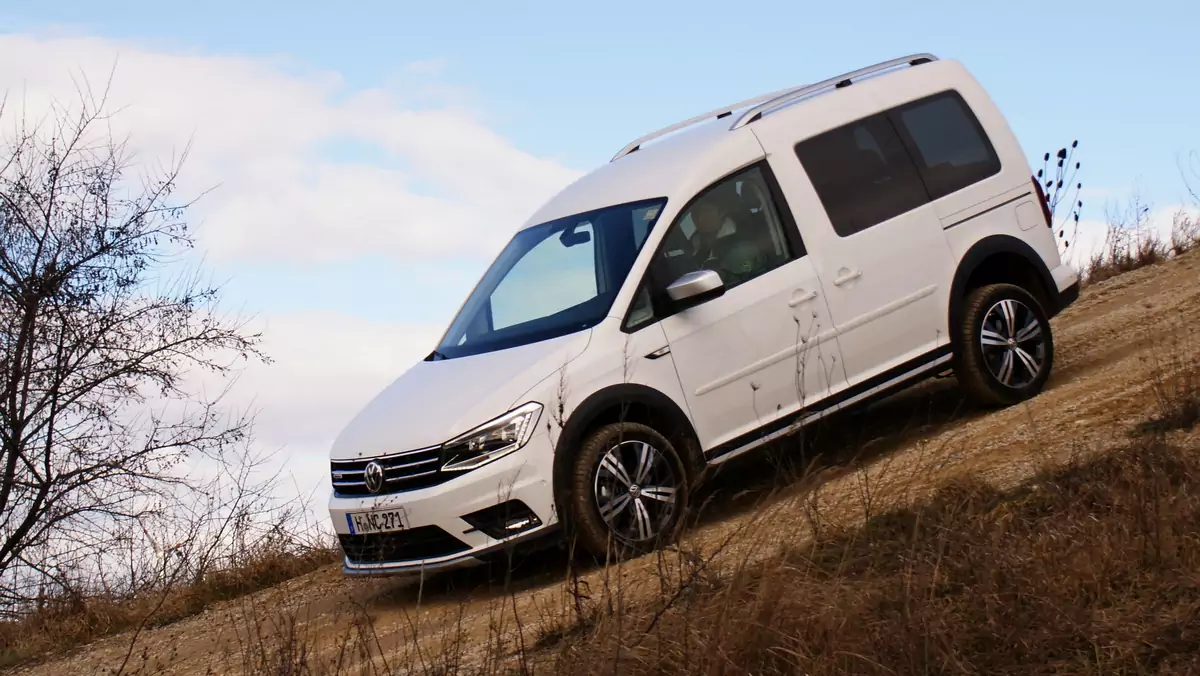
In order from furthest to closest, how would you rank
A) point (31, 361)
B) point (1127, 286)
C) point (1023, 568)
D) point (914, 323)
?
point (1127, 286), point (31, 361), point (914, 323), point (1023, 568)

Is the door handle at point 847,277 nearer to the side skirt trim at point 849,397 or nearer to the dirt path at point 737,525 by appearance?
the side skirt trim at point 849,397

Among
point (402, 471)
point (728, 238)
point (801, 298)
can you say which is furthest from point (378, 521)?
point (801, 298)

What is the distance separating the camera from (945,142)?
8.36 meters

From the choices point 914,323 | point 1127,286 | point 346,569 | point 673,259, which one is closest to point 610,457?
point 673,259

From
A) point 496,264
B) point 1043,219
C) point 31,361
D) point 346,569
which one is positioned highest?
point 31,361

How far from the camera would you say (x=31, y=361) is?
1172 centimetres

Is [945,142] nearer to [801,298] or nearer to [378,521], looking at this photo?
[801,298]

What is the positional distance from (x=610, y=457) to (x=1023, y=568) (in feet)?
7.90

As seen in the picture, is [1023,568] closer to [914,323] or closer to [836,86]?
[914,323]

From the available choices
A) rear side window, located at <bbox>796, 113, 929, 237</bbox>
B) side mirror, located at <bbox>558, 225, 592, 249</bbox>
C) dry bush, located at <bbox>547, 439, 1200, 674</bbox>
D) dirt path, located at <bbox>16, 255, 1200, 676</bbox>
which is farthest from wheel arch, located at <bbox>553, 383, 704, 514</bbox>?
rear side window, located at <bbox>796, 113, 929, 237</bbox>

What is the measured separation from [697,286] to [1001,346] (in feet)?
8.42

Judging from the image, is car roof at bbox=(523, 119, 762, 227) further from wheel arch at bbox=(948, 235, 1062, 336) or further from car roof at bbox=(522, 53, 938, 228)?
wheel arch at bbox=(948, 235, 1062, 336)

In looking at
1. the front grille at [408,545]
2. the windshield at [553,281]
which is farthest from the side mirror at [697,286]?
the front grille at [408,545]

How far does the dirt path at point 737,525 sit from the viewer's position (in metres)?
5.27
